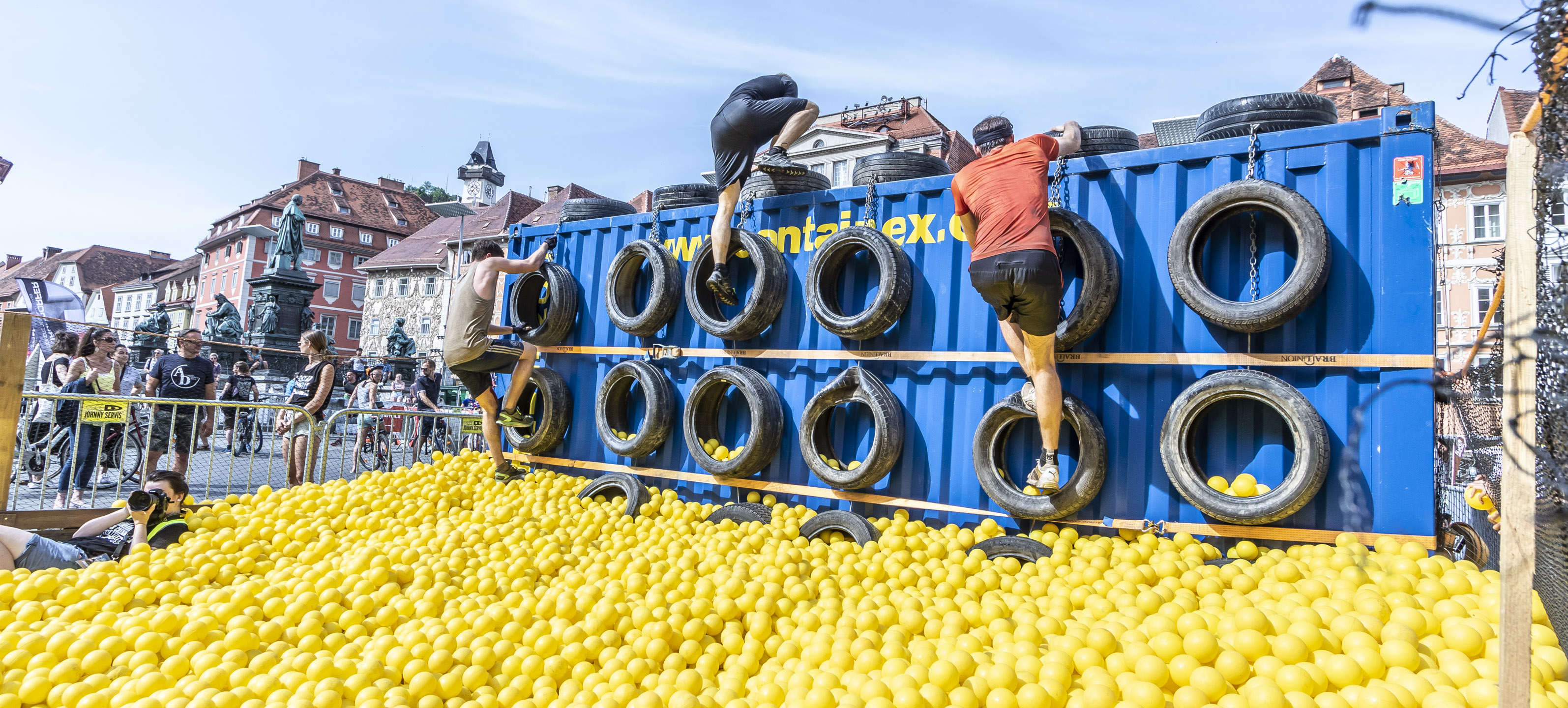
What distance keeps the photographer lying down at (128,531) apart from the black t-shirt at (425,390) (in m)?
7.03

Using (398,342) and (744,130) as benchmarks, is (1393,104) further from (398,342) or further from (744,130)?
(398,342)

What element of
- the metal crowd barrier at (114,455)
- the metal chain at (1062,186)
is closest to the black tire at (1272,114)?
the metal chain at (1062,186)

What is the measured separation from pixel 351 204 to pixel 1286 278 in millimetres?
70488

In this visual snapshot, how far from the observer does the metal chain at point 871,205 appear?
224 inches

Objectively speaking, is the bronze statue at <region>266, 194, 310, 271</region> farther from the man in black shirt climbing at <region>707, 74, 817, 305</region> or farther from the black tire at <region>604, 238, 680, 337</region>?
the man in black shirt climbing at <region>707, 74, 817, 305</region>

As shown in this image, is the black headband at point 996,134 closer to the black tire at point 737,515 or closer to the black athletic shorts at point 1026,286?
the black athletic shorts at point 1026,286

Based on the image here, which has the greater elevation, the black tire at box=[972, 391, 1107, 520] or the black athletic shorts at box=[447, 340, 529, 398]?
the black athletic shorts at box=[447, 340, 529, 398]

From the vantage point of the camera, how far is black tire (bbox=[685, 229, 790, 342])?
5.80 metres

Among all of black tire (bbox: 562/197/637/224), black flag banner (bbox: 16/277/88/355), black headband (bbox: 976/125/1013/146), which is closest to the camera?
black headband (bbox: 976/125/1013/146)

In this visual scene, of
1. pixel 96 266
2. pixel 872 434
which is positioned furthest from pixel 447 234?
pixel 872 434

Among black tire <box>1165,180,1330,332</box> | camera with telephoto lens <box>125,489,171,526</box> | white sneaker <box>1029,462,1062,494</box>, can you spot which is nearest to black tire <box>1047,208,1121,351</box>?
black tire <box>1165,180,1330,332</box>

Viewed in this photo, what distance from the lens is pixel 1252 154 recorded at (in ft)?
14.4

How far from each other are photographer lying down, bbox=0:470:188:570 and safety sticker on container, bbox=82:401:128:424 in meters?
1.27

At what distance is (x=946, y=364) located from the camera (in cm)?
522
